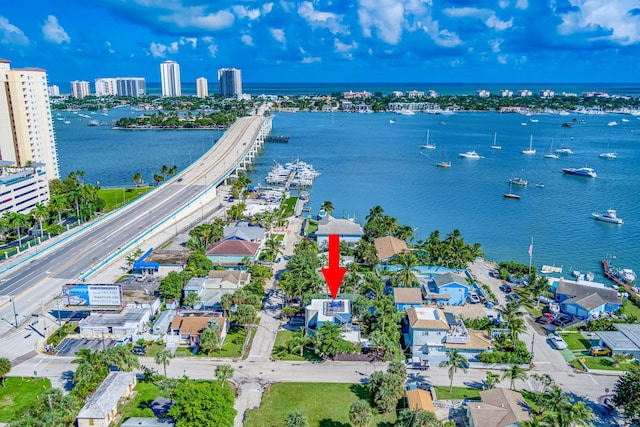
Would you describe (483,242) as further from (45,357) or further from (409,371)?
(45,357)

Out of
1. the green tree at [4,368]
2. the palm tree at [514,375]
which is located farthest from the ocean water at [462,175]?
the green tree at [4,368]

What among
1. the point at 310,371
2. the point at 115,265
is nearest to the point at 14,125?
the point at 115,265

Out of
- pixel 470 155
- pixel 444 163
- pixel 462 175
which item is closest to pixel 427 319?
pixel 462 175

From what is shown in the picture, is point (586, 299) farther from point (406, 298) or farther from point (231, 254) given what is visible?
point (231, 254)

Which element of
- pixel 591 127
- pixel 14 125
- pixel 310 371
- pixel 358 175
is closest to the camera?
pixel 310 371

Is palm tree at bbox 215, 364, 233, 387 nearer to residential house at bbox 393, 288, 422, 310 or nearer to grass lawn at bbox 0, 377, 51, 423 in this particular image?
grass lawn at bbox 0, 377, 51, 423

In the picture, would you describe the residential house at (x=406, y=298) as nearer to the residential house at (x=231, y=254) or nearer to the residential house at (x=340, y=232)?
the residential house at (x=340, y=232)
